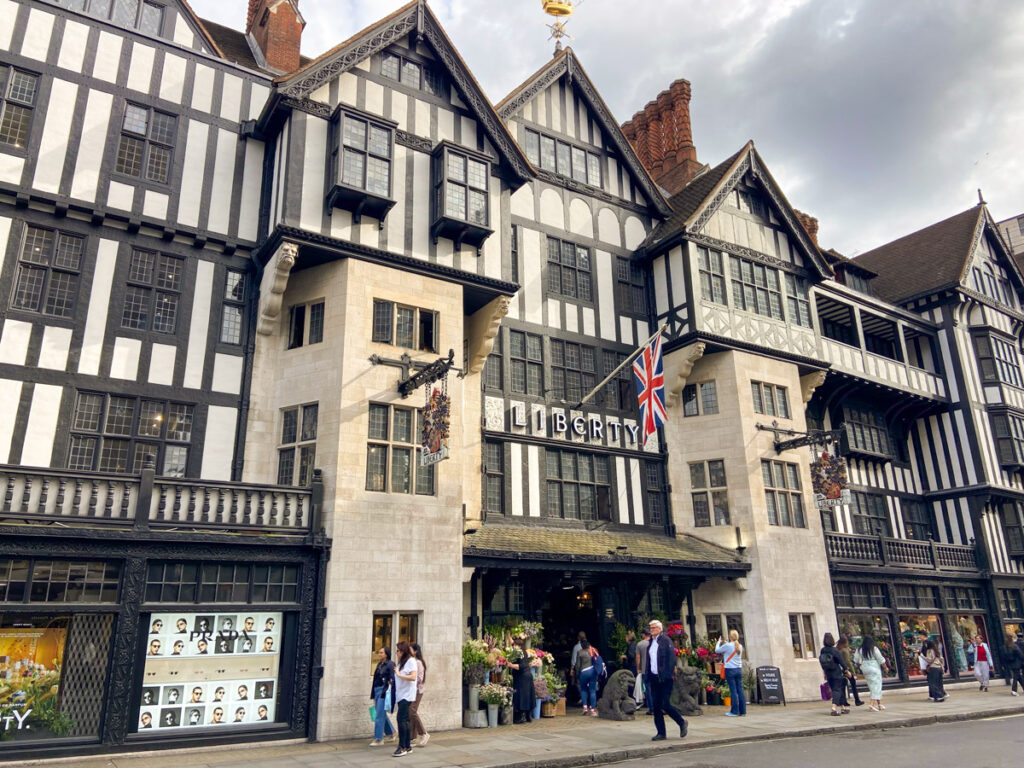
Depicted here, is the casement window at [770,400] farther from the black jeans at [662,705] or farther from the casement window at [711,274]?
the black jeans at [662,705]

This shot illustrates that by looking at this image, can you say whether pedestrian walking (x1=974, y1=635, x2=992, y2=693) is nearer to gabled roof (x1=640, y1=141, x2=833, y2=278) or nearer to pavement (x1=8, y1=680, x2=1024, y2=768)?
pavement (x1=8, y1=680, x2=1024, y2=768)

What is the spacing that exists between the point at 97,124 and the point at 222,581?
11001mm

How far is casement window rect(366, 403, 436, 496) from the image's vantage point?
1658cm

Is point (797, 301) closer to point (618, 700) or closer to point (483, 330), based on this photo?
point (483, 330)

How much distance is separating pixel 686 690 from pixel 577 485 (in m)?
6.50

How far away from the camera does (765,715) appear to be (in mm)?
17578

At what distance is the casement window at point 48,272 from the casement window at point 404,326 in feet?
21.5

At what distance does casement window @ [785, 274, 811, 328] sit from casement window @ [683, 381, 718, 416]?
4344mm

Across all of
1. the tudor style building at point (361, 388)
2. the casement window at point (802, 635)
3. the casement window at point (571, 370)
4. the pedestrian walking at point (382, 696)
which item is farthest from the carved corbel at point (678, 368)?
the pedestrian walking at point (382, 696)

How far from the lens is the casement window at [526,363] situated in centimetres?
2195

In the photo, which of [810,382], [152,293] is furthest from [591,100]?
[152,293]

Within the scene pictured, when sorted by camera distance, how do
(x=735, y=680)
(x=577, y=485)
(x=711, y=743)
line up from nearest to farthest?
1. (x=711, y=743)
2. (x=735, y=680)
3. (x=577, y=485)

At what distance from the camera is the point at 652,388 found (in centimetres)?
1973

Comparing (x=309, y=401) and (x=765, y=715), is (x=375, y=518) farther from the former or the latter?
(x=765, y=715)
